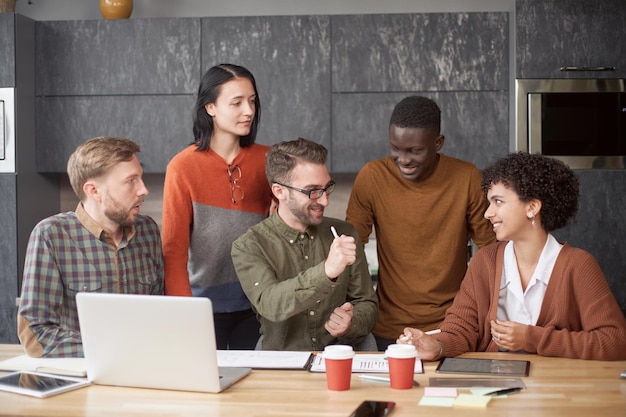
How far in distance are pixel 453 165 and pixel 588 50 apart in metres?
1.56

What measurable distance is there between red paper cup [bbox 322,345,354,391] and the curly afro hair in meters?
0.87

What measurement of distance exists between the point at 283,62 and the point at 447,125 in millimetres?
912

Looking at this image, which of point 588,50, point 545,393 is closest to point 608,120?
point 588,50

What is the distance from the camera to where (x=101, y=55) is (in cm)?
450

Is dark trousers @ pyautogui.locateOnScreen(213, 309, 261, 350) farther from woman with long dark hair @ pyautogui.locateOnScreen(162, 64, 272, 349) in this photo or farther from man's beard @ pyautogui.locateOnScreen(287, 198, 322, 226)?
man's beard @ pyautogui.locateOnScreen(287, 198, 322, 226)

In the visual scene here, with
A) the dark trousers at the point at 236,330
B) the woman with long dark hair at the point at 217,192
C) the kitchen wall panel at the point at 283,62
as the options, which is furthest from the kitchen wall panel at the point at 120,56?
the dark trousers at the point at 236,330

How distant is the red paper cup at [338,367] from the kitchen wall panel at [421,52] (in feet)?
8.61

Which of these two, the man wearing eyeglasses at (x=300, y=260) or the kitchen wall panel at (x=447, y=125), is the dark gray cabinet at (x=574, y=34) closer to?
the kitchen wall panel at (x=447, y=125)

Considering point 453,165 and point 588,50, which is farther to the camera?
point 588,50

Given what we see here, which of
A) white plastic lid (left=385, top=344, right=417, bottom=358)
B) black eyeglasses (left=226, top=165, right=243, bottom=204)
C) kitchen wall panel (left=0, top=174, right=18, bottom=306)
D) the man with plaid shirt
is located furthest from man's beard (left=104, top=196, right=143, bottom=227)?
kitchen wall panel (left=0, top=174, right=18, bottom=306)

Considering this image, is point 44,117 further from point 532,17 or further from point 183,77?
point 532,17

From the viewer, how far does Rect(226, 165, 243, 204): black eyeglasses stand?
2844 millimetres

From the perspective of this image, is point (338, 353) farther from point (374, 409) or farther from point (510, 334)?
point (510, 334)

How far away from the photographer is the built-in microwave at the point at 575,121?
4.13m
